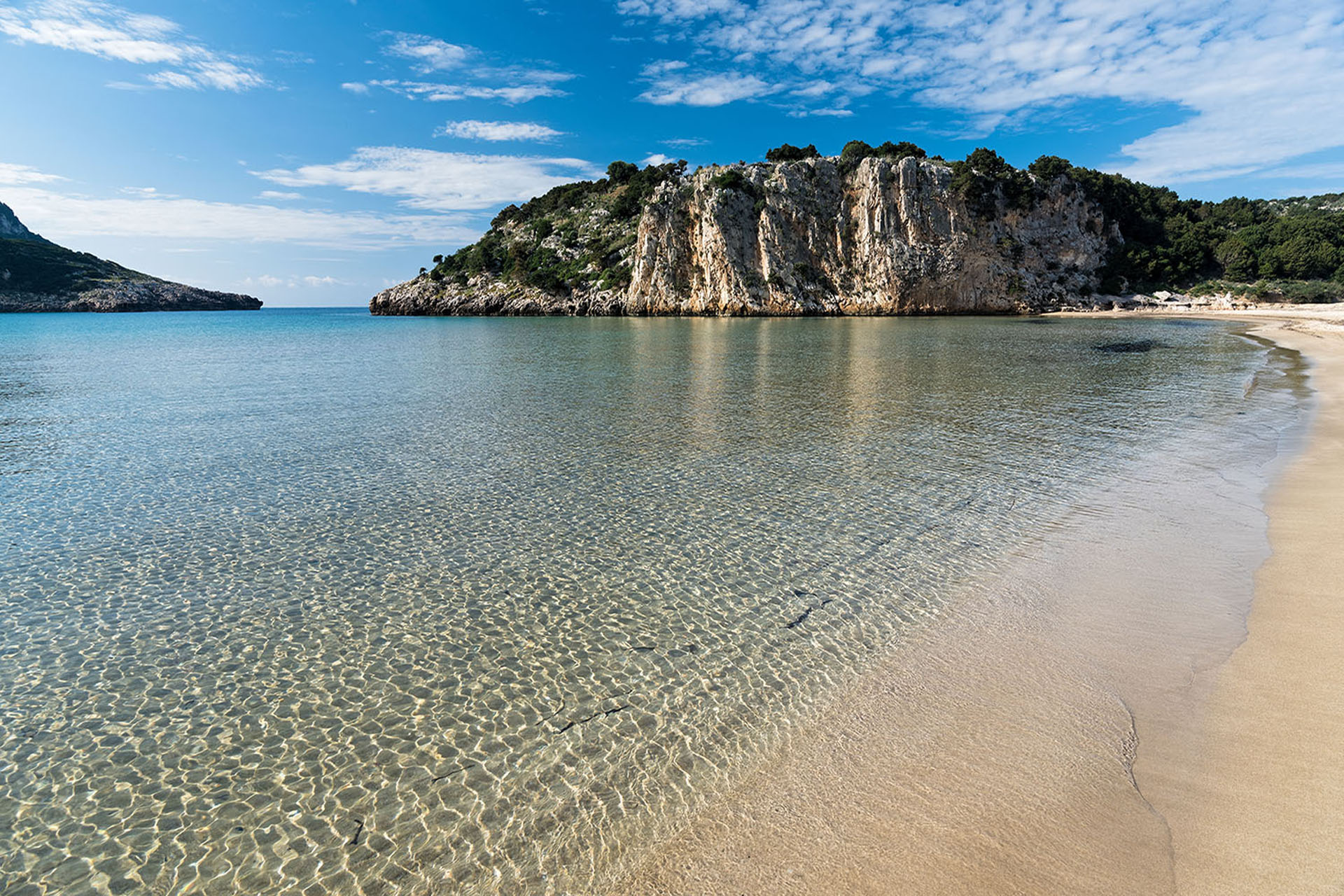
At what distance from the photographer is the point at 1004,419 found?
1634 cm

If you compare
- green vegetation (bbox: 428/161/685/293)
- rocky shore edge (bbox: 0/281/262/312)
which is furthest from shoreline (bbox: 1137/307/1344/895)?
rocky shore edge (bbox: 0/281/262/312)

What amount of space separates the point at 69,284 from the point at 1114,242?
188241 millimetres

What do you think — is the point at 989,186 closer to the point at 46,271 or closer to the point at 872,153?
the point at 872,153

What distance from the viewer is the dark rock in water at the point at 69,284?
123 m

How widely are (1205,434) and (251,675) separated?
18.4 metres

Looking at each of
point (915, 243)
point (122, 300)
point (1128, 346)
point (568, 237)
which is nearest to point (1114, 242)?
point (915, 243)

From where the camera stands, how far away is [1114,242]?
79875mm

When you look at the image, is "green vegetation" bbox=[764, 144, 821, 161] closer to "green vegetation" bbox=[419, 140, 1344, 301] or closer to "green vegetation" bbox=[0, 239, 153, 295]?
"green vegetation" bbox=[419, 140, 1344, 301]

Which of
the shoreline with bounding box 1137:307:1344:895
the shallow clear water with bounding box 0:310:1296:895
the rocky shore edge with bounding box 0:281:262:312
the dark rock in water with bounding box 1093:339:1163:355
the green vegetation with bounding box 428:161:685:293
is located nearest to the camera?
the shoreline with bounding box 1137:307:1344:895

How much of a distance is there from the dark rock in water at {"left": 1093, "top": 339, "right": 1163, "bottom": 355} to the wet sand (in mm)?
31464

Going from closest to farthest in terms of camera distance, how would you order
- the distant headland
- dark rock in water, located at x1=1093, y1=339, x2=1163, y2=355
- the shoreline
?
the shoreline → dark rock in water, located at x1=1093, y1=339, x2=1163, y2=355 → the distant headland

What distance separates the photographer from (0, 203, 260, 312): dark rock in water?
12294 centimetres

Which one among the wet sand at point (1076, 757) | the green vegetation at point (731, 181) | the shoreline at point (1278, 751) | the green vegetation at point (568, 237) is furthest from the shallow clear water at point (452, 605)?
the green vegetation at point (568, 237)

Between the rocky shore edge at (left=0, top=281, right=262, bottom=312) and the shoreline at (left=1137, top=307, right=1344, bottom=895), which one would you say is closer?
the shoreline at (left=1137, top=307, right=1344, bottom=895)
